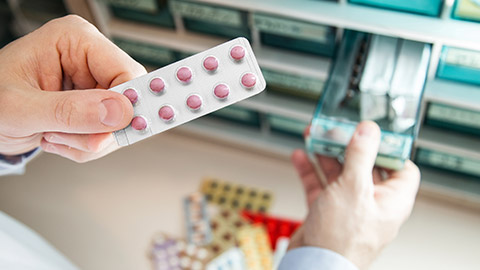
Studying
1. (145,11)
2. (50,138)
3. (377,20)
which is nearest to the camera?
(50,138)

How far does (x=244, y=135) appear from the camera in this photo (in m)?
1.29

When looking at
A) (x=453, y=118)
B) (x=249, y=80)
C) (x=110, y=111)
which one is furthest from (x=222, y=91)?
(x=453, y=118)

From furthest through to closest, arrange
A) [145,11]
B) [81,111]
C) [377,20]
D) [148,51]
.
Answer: [148,51] < [145,11] < [377,20] < [81,111]

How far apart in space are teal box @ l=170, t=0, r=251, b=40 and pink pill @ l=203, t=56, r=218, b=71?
361 mm

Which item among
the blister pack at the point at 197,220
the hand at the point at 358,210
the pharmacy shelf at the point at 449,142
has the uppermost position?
the hand at the point at 358,210

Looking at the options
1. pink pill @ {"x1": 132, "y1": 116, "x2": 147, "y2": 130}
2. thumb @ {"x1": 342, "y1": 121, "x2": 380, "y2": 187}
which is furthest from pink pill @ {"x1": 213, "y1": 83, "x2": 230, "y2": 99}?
thumb @ {"x1": 342, "y1": 121, "x2": 380, "y2": 187}

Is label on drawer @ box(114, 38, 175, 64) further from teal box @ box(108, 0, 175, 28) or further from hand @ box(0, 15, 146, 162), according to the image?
hand @ box(0, 15, 146, 162)

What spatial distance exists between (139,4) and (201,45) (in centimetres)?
16

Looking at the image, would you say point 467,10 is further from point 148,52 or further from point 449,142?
point 148,52

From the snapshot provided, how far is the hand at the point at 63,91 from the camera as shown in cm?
63

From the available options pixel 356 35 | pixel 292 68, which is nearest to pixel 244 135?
pixel 292 68

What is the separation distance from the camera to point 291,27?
972mm

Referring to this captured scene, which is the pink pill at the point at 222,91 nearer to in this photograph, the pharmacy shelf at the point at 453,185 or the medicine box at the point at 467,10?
the medicine box at the point at 467,10

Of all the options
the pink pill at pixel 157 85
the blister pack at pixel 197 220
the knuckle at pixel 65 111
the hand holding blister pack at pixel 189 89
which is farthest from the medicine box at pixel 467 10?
the blister pack at pixel 197 220
